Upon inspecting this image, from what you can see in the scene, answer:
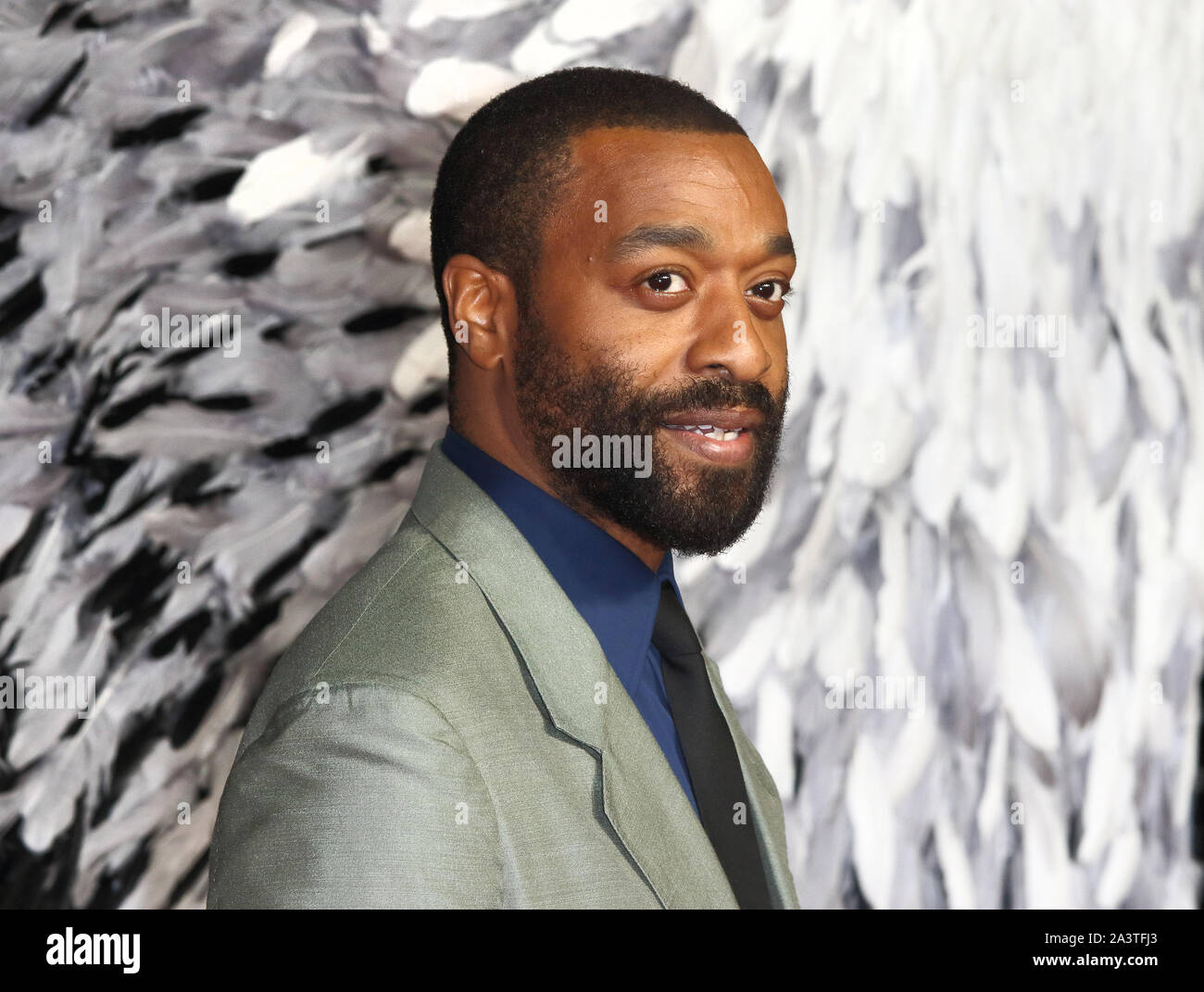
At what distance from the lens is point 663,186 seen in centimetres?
101

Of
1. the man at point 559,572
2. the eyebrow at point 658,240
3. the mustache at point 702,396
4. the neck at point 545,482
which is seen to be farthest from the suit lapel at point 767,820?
the eyebrow at point 658,240

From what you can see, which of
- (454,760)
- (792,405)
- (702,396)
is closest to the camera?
(454,760)

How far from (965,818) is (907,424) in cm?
47

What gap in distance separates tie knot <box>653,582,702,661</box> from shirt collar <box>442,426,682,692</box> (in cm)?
3

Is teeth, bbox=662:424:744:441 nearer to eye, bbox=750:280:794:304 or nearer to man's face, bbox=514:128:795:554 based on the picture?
man's face, bbox=514:128:795:554

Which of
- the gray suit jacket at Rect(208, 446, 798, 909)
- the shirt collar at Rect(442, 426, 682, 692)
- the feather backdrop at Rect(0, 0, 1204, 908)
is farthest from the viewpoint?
the feather backdrop at Rect(0, 0, 1204, 908)

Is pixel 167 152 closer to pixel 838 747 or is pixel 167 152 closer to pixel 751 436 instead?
pixel 751 436

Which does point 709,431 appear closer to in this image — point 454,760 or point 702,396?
point 702,396

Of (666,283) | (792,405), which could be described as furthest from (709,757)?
(792,405)

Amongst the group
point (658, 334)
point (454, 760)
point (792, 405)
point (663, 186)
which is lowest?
point (454, 760)

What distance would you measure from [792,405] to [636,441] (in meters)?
0.62

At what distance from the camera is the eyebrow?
995 millimetres

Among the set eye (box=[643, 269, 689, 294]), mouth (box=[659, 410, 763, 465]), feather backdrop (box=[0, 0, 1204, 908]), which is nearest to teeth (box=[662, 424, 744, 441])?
mouth (box=[659, 410, 763, 465])

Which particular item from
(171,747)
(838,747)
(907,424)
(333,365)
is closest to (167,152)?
(333,365)
